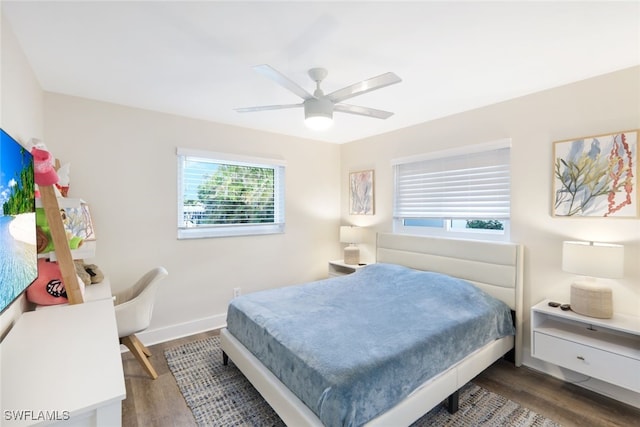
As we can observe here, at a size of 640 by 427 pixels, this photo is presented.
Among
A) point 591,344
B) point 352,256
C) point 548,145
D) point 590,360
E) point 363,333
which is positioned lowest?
point 590,360

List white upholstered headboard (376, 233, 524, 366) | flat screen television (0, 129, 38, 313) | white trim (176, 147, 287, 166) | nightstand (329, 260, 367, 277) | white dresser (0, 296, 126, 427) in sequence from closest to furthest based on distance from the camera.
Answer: white dresser (0, 296, 126, 427) → flat screen television (0, 129, 38, 313) → white upholstered headboard (376, 233, 524, 366) → white trim (176, 147, 287, 166) → nightstand (329, 260, 367, 277)

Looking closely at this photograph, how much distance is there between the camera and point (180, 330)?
3199 mm

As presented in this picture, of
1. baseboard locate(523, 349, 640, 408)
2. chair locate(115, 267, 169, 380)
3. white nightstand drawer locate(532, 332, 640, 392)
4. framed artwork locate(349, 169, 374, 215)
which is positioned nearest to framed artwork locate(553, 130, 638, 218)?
white nightstand drawer locate(532, 332, 640, 392)

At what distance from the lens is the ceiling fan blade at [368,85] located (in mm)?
1649

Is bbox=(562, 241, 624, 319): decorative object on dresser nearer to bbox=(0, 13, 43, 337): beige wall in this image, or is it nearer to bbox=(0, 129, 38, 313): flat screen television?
bbox=(0, 129, 38, 313): flat screen television

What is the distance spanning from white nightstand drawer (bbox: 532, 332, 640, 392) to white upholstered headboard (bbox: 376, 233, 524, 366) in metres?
0.36

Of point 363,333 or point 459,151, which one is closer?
point 363,333

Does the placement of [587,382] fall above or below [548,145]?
below

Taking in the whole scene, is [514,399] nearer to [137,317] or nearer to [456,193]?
[456,193]

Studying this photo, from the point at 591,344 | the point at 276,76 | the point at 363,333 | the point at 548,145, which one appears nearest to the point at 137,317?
the point at 363,333

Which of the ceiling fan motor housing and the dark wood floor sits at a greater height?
the ceiling fan motor housing

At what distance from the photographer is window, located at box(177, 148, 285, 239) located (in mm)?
3301

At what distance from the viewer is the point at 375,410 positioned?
5.01ft

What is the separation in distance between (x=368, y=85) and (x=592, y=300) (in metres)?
2.18
